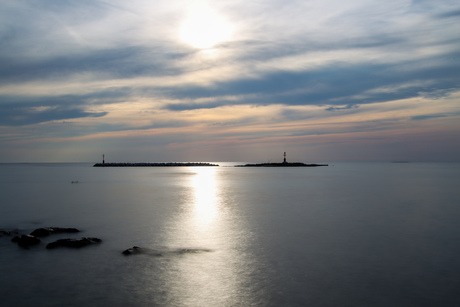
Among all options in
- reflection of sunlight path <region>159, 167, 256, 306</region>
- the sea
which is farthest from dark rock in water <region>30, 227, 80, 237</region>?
reflection of sunlight path <region>159, 167, 256, 306</region>

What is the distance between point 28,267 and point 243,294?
6.96 m

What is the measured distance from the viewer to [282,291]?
8852 mm

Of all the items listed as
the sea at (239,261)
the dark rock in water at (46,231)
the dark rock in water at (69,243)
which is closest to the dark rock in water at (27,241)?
the sea at (239,261)

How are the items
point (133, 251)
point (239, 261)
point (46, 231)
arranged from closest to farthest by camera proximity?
1. point (239, 261)
2. point (133, 251)
3. point (46, 231)

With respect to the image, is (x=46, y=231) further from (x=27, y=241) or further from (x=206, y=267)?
(x=206, y=267)

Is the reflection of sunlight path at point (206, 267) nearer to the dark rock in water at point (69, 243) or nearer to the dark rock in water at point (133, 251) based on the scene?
the dark rock in water at point (133, 251)

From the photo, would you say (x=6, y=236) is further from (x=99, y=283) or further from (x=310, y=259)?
(x=310, y=259)

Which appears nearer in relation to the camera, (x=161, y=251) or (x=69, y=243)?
(x=161, y=251)

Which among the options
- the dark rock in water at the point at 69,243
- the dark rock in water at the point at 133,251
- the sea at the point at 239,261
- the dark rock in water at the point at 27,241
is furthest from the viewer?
the dark rock in water at the point at 27,241

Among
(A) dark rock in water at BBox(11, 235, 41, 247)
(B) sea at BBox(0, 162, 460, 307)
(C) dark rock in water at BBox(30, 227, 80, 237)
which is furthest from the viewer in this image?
(C) dark rock in water at BBox(30, 227, 80, 237)

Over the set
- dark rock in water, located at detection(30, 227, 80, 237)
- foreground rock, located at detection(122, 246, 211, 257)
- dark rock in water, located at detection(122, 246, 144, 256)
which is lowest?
foreground rock, located at detection(122, 246, 211, 257)

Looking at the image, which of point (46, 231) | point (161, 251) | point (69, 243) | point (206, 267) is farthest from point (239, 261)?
point (46, 231)

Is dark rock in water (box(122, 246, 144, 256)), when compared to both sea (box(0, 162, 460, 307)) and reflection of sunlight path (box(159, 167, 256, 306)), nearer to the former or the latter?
sea (box(0, 162, 460, 307))

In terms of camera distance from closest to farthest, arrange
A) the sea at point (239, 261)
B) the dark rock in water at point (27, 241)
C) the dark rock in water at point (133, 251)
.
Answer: the sea at point (239, 261) → the dark rock in water at point (133, 251) → the dark rock in water at point (27, 241)
